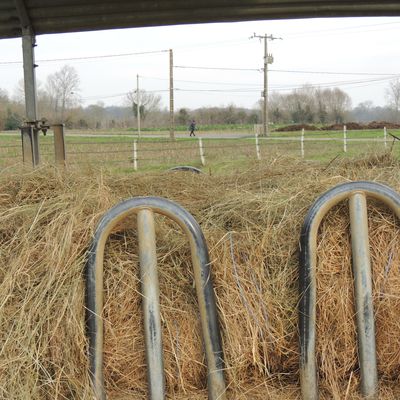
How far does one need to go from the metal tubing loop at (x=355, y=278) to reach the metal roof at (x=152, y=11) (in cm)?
Answer: 235

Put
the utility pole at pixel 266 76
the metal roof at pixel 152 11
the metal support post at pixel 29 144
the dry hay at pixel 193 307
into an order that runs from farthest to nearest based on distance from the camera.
Answer: the utility pole at pixel 266 76
the metal support post at pixel 29 144
the metal roof at pixel 152 11
the dry hay at pixel 193 307

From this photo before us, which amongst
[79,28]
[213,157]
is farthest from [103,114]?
[79,28]

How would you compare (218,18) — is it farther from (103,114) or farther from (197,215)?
(103,114)

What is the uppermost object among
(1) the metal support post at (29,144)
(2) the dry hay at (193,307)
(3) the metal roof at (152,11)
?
(3) the metal roof at (152,11)

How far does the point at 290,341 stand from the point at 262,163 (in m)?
1.84

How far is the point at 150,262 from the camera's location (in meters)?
2.25

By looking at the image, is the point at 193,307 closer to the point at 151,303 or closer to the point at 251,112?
the point at 151,303

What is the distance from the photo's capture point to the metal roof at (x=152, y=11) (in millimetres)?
4000

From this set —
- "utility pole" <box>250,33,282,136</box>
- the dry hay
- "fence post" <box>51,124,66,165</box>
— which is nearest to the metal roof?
"fence post" <box>51,124,66,165</box>

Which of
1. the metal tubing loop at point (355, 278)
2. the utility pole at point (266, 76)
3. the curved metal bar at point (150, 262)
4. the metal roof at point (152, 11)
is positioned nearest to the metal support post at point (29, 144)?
the metal roof at point (152, 11)

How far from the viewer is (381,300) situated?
2.35 metres

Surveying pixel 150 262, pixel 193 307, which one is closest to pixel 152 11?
pixel 150 262

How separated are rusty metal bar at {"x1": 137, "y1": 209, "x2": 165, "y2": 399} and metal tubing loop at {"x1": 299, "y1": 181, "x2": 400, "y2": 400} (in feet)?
2.24

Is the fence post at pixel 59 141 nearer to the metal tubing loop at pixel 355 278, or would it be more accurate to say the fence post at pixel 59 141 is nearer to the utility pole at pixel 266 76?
the metal tubing loop at pixel 355 278
